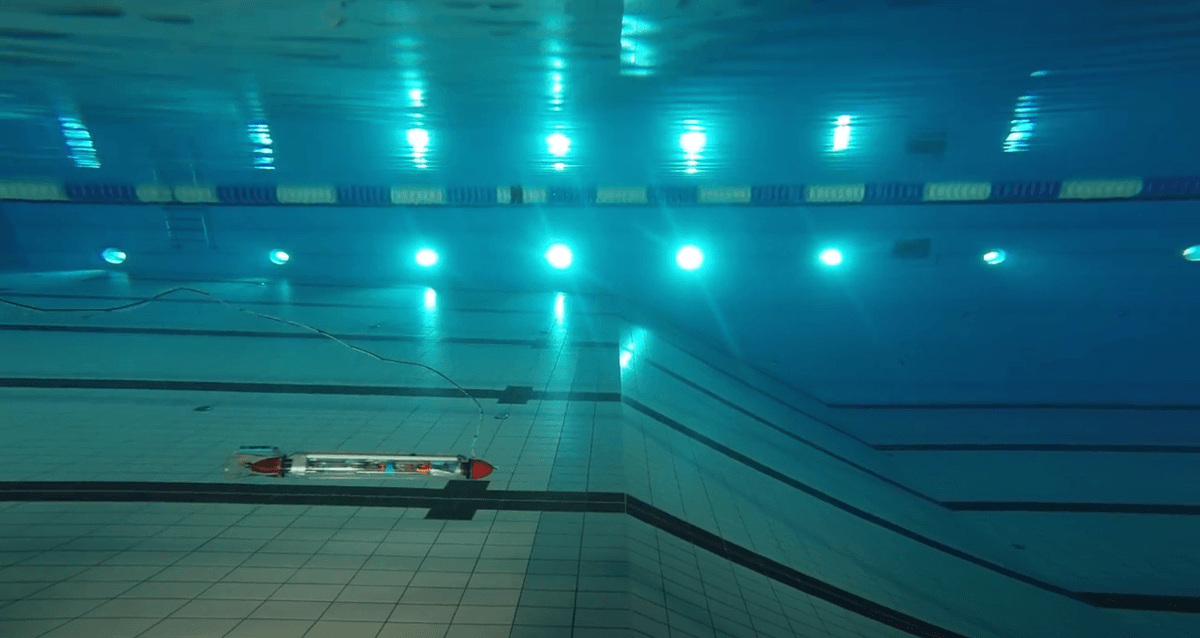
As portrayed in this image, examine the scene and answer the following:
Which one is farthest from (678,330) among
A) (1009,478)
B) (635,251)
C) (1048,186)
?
(1048,186)

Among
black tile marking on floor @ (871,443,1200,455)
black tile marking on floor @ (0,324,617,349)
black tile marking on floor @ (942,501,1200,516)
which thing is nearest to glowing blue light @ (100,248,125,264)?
black tile marking on floor @ (0,324,617,349)

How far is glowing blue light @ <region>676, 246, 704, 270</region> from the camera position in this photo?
701cm

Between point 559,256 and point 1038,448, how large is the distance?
24.3 ft

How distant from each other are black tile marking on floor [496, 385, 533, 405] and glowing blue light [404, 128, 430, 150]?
2.79 metres

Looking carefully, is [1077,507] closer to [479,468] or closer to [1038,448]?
[1038,448]

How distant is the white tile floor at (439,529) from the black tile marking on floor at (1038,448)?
6.50 feet

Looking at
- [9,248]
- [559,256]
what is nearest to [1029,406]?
[559,256]

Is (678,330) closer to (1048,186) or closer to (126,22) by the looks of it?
(1048,186)

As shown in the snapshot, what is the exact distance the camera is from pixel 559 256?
7398mm

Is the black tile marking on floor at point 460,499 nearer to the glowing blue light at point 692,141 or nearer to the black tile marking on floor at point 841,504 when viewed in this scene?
the black tile marking on floor at point 841,504

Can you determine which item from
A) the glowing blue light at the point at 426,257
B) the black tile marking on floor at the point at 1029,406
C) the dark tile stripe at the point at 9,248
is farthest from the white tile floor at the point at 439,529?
the dark tile stripe at the point at 9,248

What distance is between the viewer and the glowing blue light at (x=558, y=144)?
457 centimetres

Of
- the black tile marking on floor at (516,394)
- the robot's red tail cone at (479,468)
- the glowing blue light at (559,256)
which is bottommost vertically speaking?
the robot's red tail cone at (479,468)

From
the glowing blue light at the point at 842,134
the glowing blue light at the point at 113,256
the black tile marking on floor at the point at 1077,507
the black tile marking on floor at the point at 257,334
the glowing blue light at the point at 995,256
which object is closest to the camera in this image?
the glowing blue light at the point at 842,134
